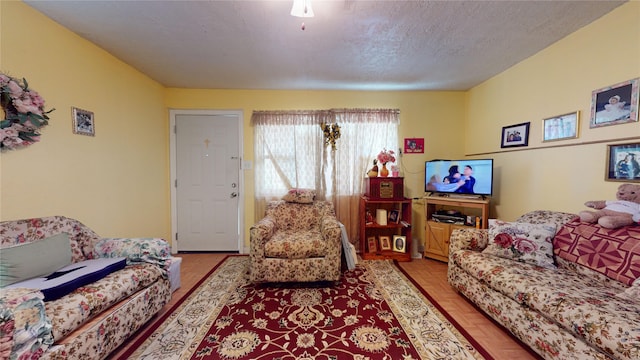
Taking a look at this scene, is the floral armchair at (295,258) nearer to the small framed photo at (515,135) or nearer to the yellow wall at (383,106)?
the yellow wall at (383,106)

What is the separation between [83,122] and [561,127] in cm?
431

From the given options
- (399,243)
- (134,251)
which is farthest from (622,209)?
(134,251)

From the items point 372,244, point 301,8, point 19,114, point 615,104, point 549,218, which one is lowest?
point 372,244

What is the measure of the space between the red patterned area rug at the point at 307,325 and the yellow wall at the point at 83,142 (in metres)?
1.24

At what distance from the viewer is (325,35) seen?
2045 mm

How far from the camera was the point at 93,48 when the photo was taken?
222 cm

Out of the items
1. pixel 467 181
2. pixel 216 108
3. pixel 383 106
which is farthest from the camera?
pixel 383 106

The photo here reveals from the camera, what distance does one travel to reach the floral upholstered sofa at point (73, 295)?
1.09 m

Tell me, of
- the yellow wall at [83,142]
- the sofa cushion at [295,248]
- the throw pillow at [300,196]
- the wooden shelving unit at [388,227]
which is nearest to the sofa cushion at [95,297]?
the yellow wall at [83,142]

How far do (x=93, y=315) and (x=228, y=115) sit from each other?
2.63 metres

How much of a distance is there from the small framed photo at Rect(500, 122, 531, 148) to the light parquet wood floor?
1646 millimetres

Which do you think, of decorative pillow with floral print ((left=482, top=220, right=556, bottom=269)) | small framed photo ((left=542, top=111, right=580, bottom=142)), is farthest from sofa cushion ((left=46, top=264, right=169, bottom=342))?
small framed photo ((left=542, top=111, right=580, bottom=142))

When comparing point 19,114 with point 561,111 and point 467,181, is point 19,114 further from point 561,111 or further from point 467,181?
point 561,111

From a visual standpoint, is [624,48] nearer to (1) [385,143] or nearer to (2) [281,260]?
(1) [385,143]
